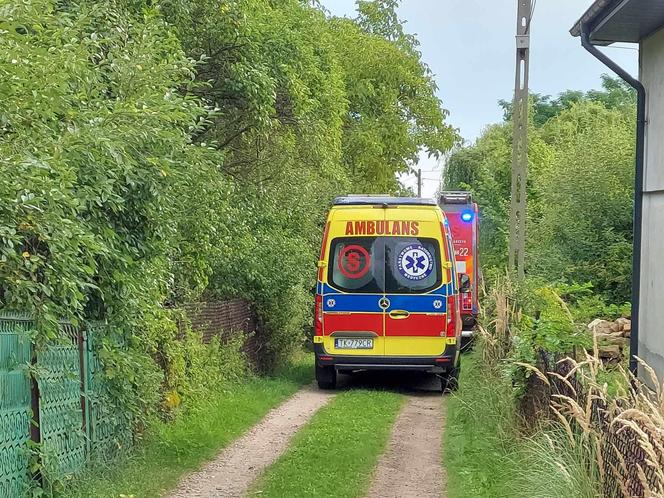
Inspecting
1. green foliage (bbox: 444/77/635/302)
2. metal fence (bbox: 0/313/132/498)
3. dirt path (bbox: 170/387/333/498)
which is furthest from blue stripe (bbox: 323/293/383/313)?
green foliage (bbox: 444/77/635/302)

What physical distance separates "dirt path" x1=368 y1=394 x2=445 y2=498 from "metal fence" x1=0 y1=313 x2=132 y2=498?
2460 millimetres

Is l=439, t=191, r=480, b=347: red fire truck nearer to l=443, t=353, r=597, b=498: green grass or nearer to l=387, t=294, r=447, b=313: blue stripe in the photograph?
l=387, t=294, r=447, b=313: blue stripe

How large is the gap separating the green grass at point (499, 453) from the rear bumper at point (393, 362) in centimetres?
85

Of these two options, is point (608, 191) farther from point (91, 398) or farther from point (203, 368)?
point (91, 398)

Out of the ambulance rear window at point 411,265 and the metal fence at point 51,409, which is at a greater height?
the ambulance rear window at point 411,265

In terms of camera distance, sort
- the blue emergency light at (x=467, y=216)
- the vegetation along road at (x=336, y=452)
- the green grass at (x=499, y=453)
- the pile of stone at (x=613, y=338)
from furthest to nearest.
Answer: the blue emergency light at (x=467, y=216)
the pile of stone at (x=613, y=338)
the vegetation along road at (x=336, y=452)
the green grass at (x=499, y=453)

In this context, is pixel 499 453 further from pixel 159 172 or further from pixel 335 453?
pixel 159 172

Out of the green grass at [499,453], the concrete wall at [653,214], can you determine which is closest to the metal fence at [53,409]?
the green grass at [499,453]

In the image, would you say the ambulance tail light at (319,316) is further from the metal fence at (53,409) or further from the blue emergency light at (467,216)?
the blue emergency light at (467,216)

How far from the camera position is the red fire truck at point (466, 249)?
20812 millimetres

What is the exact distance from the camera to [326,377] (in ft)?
44.8

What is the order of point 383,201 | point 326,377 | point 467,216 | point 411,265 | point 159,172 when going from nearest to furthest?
point 159,172
point 411,265
point 383,201
point 326,377
point 467,216

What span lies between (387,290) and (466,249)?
898 cm

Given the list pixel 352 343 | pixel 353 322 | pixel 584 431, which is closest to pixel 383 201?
pixel 353 322
